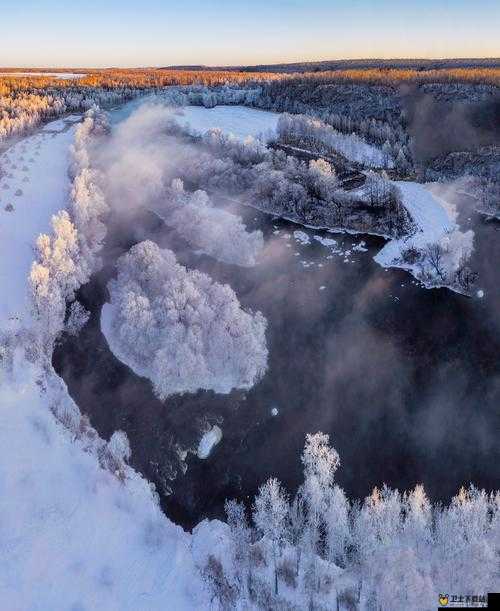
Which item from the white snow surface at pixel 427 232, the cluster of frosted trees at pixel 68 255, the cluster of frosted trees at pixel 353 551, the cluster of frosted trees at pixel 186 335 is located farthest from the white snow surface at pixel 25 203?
the white snow surface at pixel 427 232

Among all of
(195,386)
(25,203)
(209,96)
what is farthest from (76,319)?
(209,96)

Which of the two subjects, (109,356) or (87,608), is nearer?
A: (87,608)

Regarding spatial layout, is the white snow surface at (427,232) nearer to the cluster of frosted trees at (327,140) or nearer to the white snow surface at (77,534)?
the cluster of frosted trees at (327,140)

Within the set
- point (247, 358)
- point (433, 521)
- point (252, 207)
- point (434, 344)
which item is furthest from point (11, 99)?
Result: point (433, 521)

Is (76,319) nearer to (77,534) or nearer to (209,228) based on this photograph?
(209,228)

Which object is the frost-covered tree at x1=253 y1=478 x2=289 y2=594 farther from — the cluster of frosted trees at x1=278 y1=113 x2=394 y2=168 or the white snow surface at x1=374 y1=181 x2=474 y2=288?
the cluster of frosted trees at x1=278 y1=113 x2=394 y2=168

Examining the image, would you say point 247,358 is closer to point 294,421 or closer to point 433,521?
point 294,421
